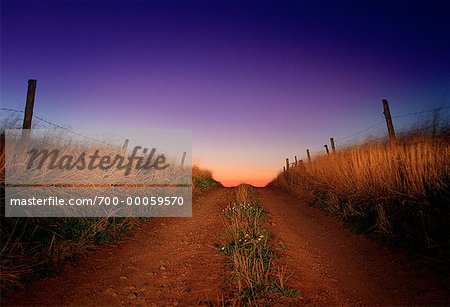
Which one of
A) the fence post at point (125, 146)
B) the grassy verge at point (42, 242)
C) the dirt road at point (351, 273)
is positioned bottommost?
the dirt road at point (351, 273)

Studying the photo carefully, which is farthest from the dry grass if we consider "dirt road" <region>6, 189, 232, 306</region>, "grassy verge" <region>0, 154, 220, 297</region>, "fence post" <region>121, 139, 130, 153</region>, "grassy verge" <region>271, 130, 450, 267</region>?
"grassy verge" <region>271, 130, 450, 267</region>

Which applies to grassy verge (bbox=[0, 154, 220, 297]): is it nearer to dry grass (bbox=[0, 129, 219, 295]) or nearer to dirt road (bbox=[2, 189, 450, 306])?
dry grass (bbox=[0, 129, 219, 295])

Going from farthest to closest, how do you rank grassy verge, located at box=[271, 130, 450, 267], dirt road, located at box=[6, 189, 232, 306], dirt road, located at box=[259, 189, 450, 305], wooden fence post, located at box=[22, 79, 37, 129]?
1. wooden fence post, located at box=[22, 79, 37, 129]
2. grassy verge, located at box=[271, 130, 450, 267]
3. dirt road, located at box=[259, 189, 450, 305]
4. dirt road, located at box=[6, 189, 232, 306]

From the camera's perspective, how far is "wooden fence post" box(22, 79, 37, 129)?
20.2 ft

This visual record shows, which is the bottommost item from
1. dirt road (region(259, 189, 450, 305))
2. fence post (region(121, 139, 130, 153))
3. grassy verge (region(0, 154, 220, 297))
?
dirt road (region(259, 189, 450, 305))

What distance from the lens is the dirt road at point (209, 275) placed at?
11.8ft

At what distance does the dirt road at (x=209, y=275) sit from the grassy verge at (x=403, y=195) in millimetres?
449

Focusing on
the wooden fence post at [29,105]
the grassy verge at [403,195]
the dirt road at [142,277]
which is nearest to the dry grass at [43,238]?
the dirt road at [142,277]

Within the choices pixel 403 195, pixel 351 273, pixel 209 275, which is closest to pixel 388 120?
pixel 403 195

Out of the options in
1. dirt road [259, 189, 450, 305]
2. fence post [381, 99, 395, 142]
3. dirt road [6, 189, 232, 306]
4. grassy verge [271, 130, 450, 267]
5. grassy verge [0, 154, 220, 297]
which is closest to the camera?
dirt road [6, 189, 232, 306]

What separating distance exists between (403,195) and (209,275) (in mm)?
4487

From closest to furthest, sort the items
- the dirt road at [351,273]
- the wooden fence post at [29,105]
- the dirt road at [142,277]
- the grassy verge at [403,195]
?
the dirt road at [142,277] < the dirt road at [351,273] < the grassy verge at [403,195] < the wooden fence post at [29,105]

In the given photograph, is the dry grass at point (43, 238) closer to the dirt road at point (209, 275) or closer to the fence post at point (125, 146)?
the dirt road at point (209, 275)

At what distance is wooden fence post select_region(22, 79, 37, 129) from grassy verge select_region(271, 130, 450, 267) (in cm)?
732
